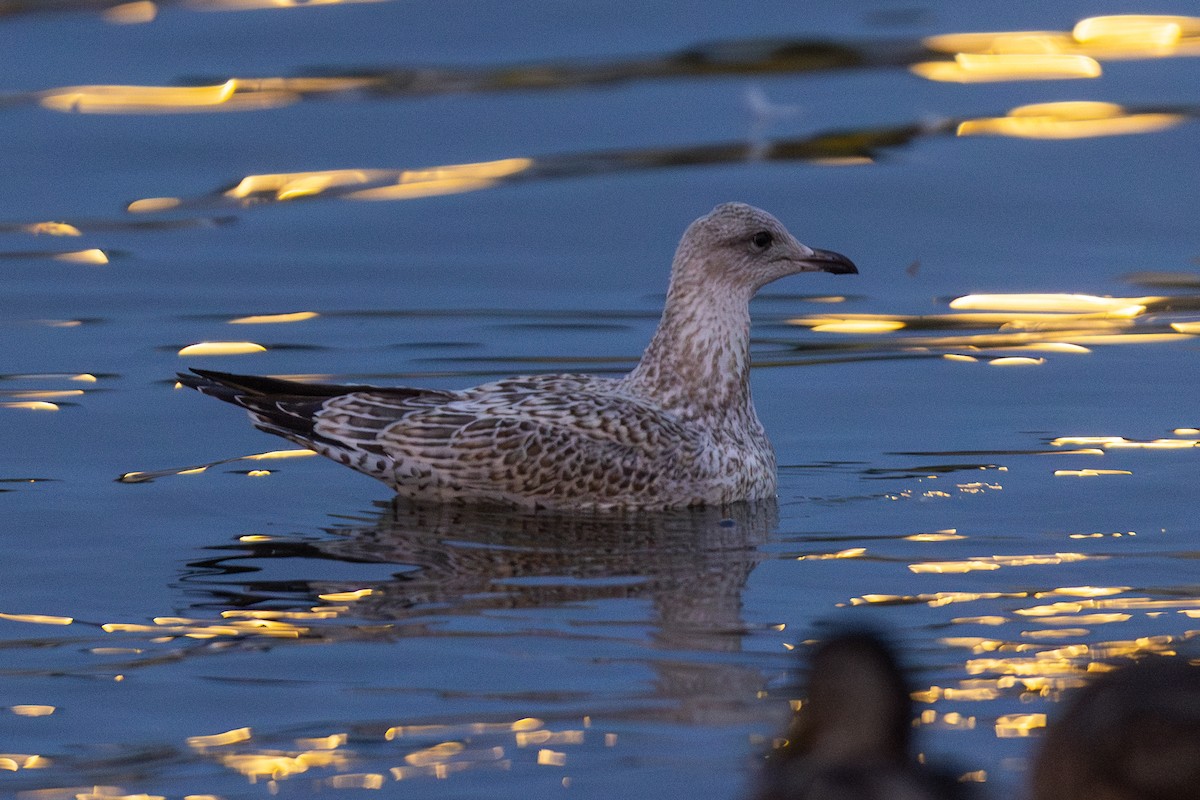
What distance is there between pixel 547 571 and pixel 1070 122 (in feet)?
43.4

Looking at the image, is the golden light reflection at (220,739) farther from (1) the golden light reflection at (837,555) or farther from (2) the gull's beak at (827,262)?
(2) the gull's beak at (827,262)

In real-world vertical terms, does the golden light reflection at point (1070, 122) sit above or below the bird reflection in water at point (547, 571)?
above

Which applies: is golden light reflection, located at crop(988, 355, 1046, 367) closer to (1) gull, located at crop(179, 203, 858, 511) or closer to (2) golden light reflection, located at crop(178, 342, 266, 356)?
(1) gull, located at crop(179, 203, 858, 511)

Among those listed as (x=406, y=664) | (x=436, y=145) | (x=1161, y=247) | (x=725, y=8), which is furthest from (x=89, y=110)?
(x=406, y=664)

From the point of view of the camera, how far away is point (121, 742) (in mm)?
7777

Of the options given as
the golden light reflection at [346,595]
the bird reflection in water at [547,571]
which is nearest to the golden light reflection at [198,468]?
the bird reflection in water at [547,571]

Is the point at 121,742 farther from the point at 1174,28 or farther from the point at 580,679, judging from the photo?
the point at 1174,28

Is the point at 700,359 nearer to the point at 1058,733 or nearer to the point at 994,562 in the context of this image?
the point at 994,562

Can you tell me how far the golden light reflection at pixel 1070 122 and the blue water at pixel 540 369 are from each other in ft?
Result: 0.66

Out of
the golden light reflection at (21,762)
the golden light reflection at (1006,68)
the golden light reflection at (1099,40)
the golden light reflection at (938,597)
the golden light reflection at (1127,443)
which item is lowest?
the golden light reflection at (21,762)

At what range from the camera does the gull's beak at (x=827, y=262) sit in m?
11.7

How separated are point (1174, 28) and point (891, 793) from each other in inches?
842

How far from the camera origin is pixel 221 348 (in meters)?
14.8

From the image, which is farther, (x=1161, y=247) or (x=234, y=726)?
(x=1161, y=247)
